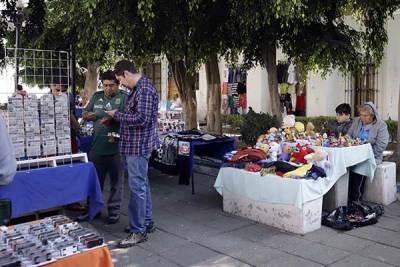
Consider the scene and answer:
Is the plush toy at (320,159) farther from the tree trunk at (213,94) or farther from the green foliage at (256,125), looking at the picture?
the tree trunk at (213,94)

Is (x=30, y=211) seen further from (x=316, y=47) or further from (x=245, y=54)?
(x=245, y=54)

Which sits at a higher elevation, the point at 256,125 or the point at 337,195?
the point at 256,125

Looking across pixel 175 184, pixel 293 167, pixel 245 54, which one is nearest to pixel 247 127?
pixel 245 54

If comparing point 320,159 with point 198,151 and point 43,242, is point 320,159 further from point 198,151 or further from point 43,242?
point 43,242

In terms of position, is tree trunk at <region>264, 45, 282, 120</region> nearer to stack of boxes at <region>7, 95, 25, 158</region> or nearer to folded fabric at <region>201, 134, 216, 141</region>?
folded fabric at <region>201, 134, 216, 141</region>

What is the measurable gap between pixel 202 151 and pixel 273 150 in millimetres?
1967

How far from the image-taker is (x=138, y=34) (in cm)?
763

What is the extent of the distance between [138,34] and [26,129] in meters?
3.89

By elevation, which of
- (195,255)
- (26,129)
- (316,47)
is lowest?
(195,255)

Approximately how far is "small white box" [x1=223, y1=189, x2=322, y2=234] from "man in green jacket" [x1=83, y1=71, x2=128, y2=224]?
55.9 inches

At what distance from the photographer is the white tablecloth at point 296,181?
470cm

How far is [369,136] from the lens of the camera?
594 centimetres

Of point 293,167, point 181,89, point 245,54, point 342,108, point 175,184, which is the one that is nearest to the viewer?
point 293,167

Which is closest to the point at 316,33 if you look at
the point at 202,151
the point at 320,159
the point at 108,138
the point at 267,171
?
the point at 202,151
